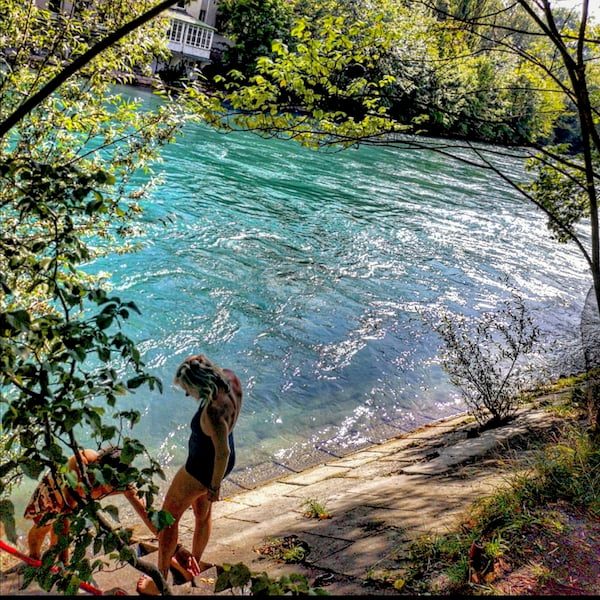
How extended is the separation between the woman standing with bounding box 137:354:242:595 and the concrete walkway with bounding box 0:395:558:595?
297mm

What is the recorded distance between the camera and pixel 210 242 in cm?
1415

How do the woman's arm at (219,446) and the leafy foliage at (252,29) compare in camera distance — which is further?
the leafy foliage at (252,29)

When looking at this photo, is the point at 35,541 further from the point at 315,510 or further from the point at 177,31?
the point at 177,31

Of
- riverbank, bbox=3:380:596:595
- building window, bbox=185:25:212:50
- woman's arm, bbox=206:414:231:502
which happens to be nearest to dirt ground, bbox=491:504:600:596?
riverbank, bbox=3:380:596:595

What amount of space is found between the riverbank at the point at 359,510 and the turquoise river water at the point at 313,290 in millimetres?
869

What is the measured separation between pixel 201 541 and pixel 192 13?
54546 mm

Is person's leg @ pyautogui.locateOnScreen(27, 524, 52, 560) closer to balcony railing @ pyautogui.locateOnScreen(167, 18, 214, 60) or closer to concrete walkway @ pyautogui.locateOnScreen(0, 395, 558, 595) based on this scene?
concrete walkway @ pyautogui.locateOnScreen(0, 395, 558, 595)

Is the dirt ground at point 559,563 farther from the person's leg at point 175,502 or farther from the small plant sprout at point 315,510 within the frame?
the person's leg at point 175,502

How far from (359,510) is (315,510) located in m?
0.41

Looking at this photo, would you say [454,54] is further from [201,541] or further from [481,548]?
[201,541]

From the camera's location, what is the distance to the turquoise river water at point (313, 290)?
807 cm

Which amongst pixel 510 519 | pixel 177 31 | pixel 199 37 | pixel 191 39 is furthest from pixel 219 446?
pixel 199 37

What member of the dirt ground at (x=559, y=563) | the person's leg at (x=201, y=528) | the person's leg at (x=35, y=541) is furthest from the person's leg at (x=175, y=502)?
the dirt ground at (x=559, y=563)

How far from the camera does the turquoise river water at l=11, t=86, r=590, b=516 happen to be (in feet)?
26.5
